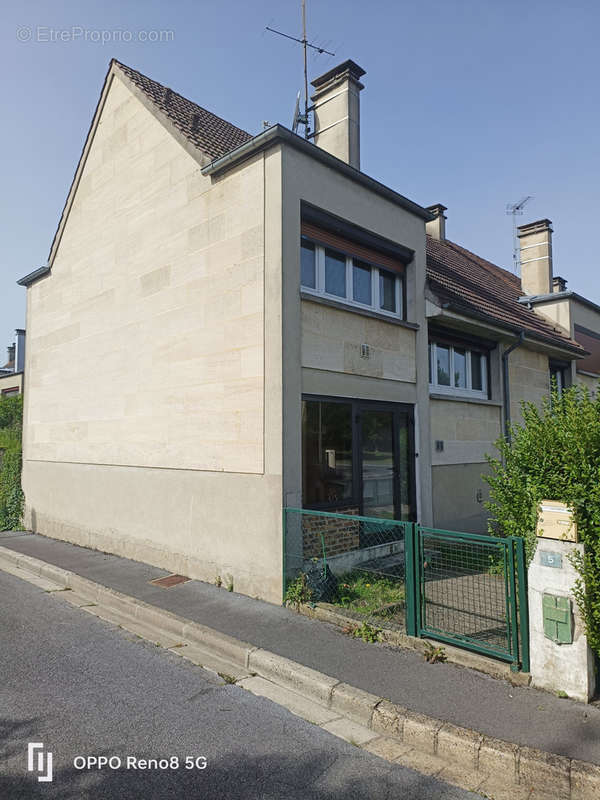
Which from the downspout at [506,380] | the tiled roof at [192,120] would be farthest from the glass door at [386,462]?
the tiled roof at [192,120]

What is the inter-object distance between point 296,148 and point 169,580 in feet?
20.8

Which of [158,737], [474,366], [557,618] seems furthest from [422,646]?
[474,366]

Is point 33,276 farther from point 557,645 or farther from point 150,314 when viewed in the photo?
point 557,645

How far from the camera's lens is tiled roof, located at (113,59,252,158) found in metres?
8.93

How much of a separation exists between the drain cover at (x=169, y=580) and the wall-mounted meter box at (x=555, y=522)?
5163 millimetres

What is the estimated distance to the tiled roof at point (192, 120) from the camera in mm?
8930

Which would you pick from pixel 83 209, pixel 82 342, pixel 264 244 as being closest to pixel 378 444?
pixel 264 244

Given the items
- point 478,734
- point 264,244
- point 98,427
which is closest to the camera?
point 478,734

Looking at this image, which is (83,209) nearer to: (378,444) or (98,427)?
(98,427)

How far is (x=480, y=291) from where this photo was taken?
512 inches

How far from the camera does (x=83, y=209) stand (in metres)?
11.2

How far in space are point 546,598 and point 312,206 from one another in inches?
225

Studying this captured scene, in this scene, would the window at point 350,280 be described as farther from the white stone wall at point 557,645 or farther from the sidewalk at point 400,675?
the white stone wall at point 557,645

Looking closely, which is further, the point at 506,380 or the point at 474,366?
the point at 506,380
